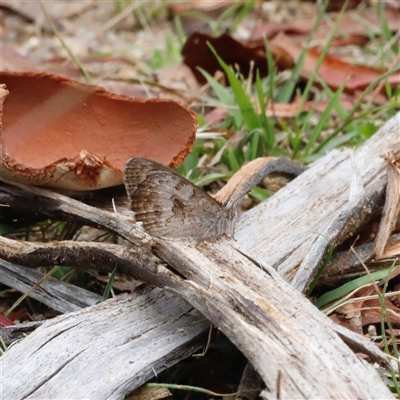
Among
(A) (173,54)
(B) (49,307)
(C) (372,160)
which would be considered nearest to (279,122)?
(C) (372,160)

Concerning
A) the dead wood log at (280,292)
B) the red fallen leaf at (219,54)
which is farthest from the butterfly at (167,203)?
the red fallen leaf at (219,54)

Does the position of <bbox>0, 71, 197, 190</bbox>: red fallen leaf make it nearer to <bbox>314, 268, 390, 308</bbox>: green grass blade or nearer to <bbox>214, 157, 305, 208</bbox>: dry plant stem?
<bbox>214, 157, 305, 208</bbox>: dry plant stem

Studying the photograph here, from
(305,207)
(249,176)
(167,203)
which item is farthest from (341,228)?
(167,203)

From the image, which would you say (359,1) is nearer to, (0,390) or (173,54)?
(173,54)

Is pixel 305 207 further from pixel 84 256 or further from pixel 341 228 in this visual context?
pixel 84 256

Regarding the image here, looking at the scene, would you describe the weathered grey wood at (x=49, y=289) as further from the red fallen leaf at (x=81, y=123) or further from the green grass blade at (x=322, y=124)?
the green grass blade at (x=322, y=124)

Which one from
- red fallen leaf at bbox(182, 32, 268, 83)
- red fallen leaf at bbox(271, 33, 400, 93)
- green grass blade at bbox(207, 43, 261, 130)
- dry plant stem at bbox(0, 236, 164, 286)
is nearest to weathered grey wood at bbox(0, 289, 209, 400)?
dry plant stem at bbox(0, 236, 164, 286)
